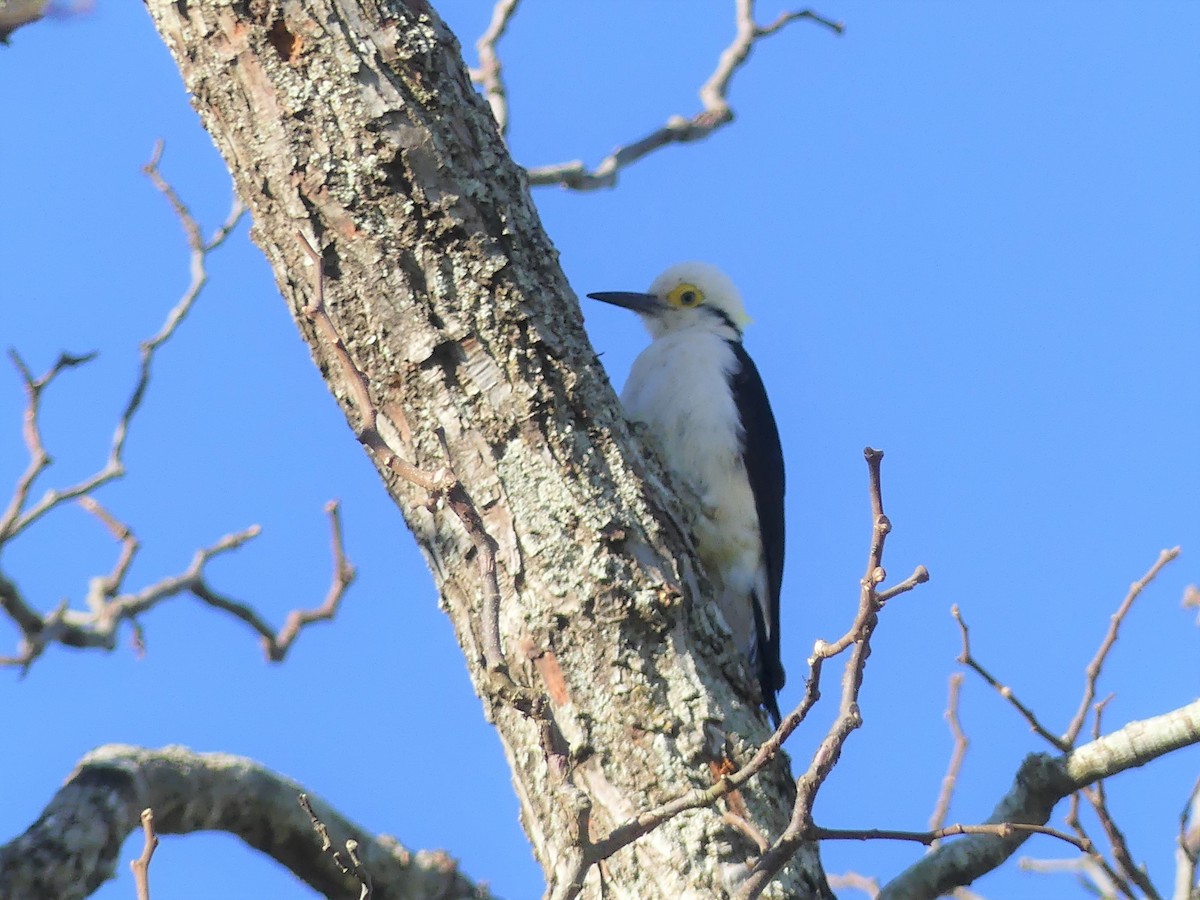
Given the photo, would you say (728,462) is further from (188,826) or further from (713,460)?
(188,826)

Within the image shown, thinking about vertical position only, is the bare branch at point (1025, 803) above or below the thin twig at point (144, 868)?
above

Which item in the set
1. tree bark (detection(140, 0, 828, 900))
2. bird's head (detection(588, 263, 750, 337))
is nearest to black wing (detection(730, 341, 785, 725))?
bird's head (detection(588, 263, 750, 337))

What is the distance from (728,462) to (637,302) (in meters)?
1.47

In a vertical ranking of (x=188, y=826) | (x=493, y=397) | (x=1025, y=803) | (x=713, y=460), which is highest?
(x=713, y=460)

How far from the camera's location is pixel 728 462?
5086 mm

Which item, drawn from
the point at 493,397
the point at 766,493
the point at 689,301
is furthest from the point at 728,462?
the point at 493,397

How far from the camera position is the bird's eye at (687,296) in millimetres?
6312

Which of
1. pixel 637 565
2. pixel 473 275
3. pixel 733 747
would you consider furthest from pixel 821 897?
pixel 473 275

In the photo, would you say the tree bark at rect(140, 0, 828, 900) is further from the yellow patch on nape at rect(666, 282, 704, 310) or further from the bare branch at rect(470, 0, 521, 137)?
the yellow patch on nape at rect(666, 282, 704, 310)

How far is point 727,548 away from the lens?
195 inches

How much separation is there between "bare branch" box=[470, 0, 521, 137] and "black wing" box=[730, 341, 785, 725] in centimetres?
142

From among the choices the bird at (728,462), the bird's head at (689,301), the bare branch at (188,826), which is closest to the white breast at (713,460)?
the bird at (728,462)

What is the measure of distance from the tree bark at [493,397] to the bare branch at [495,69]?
1.91 m

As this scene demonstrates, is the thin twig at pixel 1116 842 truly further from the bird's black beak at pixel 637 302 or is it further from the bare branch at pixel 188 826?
the bird's black beak at pixel 637 302
